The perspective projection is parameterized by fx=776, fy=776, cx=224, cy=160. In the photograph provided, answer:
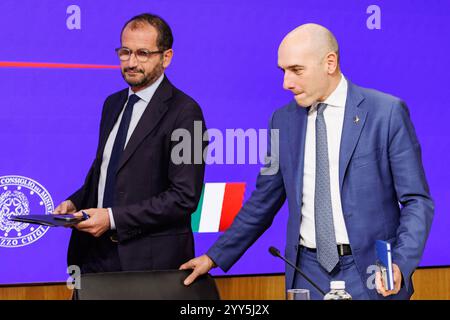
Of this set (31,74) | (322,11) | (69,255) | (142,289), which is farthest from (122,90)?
(142,289)

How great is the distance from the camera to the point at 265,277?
3.83 meters

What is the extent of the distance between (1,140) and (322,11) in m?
1.67

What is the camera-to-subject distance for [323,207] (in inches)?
108

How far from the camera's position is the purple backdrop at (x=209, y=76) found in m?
3.50

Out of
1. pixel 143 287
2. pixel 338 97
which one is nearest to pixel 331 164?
pixel 338 97

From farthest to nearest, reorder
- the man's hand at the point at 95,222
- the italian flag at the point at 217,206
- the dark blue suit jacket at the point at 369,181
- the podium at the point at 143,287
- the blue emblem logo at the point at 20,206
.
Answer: the italian flag at the point at 217,206, the blue emblem logo at the point at 20,206, the man's hand at the point at 95,222, the dark blue suit jacket at the point at 369,181, the podium at the point at 143,287

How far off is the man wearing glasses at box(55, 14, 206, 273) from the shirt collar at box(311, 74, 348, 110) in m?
0.62

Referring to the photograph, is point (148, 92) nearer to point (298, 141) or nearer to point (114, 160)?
point (114, 160)

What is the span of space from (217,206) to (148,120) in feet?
2.30

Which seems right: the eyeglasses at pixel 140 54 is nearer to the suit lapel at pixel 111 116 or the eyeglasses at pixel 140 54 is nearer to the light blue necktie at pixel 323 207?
the suit lapel at pixel 111 116

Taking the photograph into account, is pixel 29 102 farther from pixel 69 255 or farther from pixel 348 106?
pixel 348 106


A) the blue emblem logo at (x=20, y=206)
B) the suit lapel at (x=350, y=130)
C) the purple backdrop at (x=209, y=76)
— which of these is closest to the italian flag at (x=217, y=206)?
the purple backdrop at (x=209, y=76)

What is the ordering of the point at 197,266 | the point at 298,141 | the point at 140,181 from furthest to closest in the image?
1. the point at 140,181
2. the point at 298,141
3. the point at 197,266

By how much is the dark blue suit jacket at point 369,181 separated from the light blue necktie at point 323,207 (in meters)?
0.06
